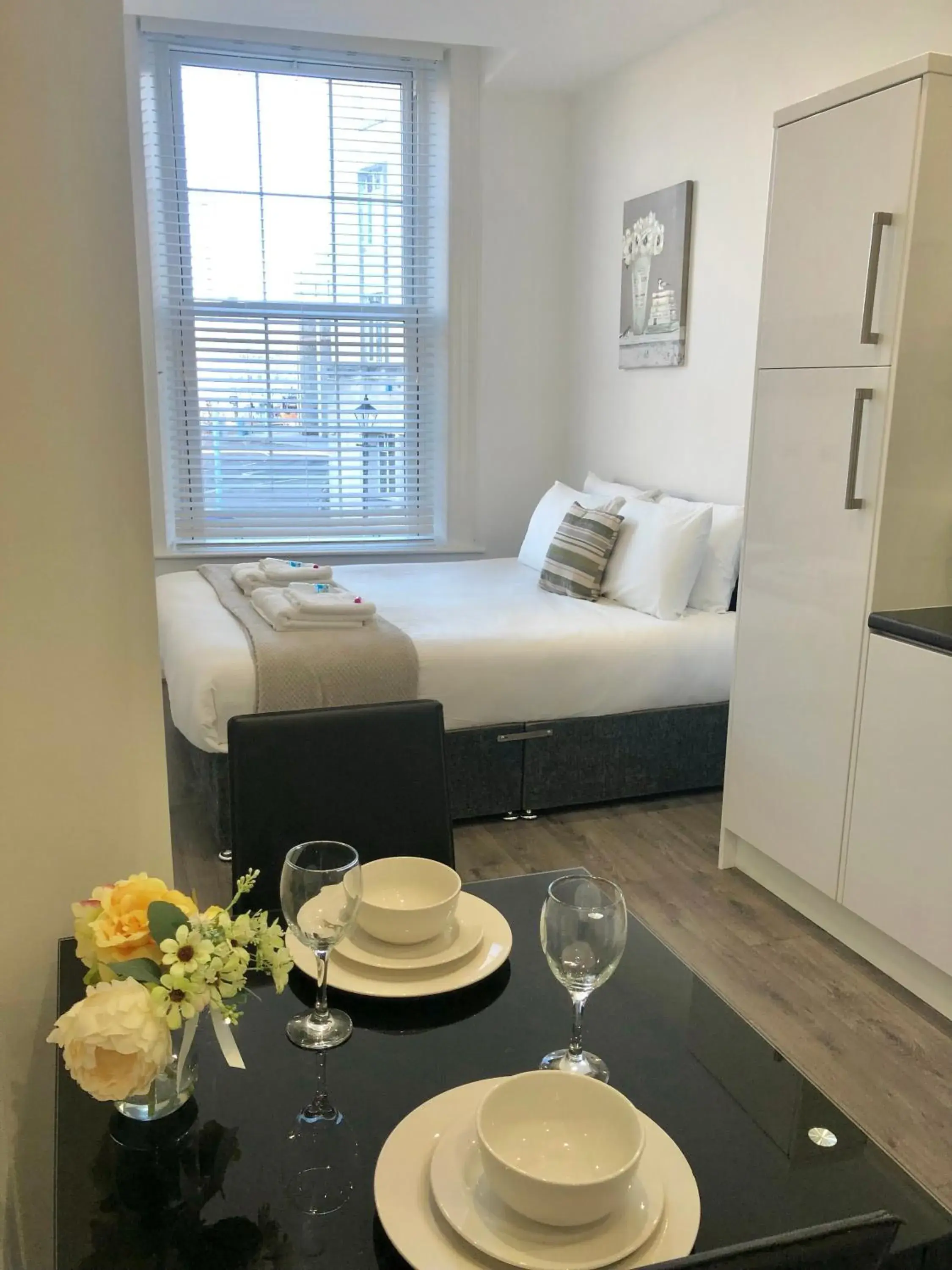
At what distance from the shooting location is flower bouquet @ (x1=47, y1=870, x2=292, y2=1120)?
86 cm

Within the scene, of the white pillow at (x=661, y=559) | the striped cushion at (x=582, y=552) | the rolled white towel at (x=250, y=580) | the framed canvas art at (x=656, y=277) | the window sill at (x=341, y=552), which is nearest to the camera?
the white pillow at (x=661, y=559)

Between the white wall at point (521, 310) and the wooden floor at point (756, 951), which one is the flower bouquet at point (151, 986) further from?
the white wall at point (521, 310)

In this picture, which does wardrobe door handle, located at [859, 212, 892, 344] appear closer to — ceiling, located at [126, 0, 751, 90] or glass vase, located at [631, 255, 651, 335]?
ceiling, located at [126, 0, 751, 90]

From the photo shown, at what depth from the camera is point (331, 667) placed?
10.0ft

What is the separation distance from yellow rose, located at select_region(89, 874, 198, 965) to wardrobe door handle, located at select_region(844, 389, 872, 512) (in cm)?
199

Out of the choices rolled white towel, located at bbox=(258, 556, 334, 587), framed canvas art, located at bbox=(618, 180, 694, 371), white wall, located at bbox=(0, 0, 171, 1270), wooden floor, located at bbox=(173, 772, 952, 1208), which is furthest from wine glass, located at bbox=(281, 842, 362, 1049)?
framed canvas art, located at bbox=(618, 180, 694, 371)

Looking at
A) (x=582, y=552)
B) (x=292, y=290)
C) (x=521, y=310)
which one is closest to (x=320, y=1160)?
(x=582, y=552)

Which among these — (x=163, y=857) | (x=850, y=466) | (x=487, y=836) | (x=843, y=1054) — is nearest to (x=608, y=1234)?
(x=163, y=857)

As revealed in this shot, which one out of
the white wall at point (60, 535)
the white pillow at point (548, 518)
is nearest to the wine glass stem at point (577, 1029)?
the white wall at point (60, 535)

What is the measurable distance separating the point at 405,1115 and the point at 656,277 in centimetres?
399

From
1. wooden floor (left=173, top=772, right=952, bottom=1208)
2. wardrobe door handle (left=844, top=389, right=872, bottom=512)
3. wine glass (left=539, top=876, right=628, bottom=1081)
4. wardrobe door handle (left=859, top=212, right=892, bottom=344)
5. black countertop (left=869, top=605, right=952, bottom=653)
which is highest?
wardrobe door handle (left=859, top=212, right=892, bottom=344)

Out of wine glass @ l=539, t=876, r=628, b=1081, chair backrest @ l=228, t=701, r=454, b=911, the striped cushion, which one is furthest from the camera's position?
the striped cushion

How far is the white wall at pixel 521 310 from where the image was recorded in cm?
497

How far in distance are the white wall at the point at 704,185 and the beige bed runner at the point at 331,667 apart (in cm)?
158
